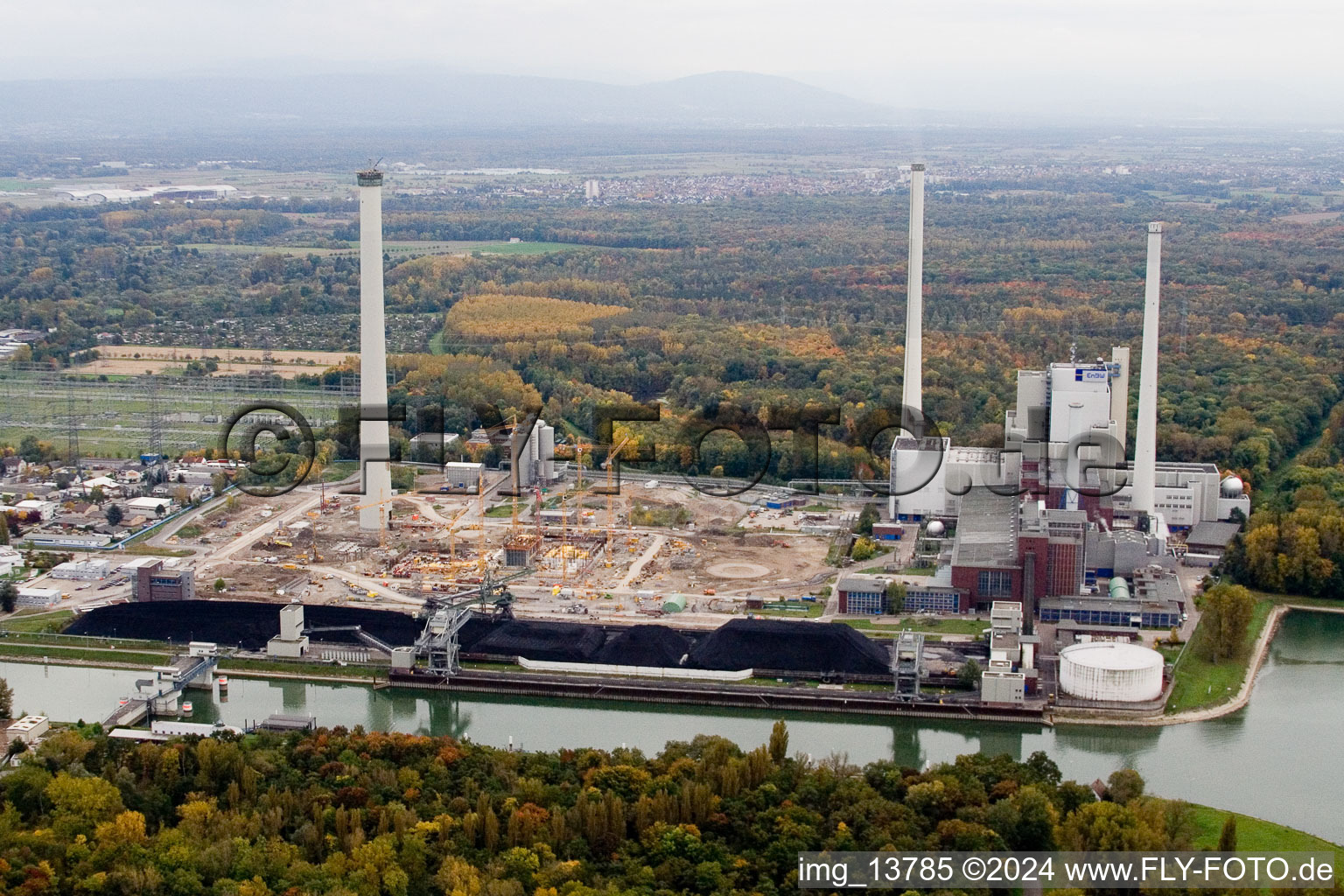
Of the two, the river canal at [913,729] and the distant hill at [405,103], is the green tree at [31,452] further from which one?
the distant hill at [405,103]

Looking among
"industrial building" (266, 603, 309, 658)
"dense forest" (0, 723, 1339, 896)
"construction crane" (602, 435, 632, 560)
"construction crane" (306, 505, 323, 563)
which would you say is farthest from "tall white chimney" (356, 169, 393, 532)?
"dense forest" (0, 723, 1339, 896)

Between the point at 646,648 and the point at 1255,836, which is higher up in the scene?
the point at 646,648

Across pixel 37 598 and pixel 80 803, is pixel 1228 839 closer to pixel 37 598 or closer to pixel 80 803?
pixel 80 803

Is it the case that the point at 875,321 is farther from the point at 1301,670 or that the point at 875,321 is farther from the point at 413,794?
the point at 413,794

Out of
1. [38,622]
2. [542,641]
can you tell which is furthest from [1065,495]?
[38,622]

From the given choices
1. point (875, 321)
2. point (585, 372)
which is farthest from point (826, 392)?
point (875, 321)

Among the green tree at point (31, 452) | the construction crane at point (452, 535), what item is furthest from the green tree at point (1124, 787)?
the green tree at point (31, 452)

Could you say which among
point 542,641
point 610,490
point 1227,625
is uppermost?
point 610,490
